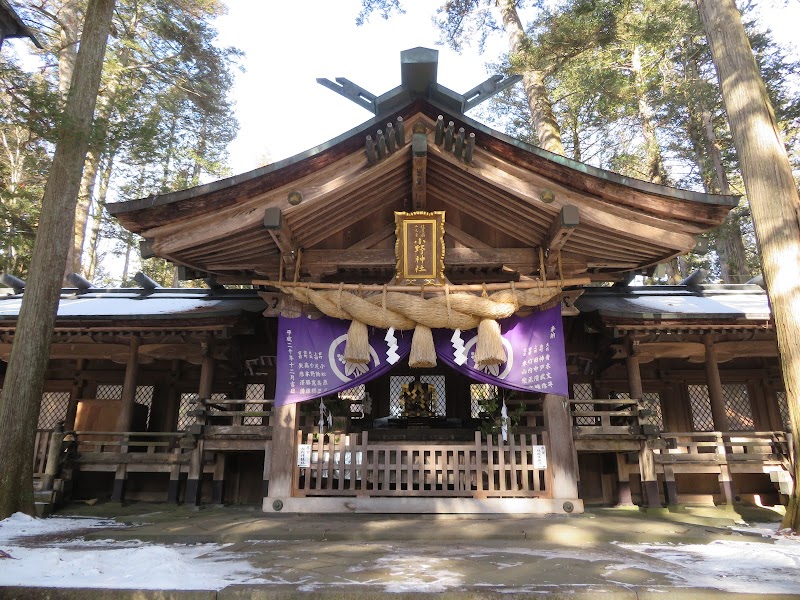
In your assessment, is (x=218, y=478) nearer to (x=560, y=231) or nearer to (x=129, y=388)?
(x=129, y=388)

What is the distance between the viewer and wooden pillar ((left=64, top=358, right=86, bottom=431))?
1314 centimetres

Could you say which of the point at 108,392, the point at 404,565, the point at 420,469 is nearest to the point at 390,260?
the point at 420,469

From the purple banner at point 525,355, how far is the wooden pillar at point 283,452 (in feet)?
8.73

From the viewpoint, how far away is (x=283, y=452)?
823 centimetres

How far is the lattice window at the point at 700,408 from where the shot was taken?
12.6 metres

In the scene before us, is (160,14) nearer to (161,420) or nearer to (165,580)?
(161,420)

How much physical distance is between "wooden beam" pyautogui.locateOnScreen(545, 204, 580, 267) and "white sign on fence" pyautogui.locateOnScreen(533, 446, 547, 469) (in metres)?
3.00

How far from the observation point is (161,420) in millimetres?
13133

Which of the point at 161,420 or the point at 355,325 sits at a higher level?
the point at 355,325

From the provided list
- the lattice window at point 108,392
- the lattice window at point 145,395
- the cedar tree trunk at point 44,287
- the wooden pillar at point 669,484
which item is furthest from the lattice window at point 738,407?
the lattice window at point 108,392

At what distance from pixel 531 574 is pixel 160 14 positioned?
21128 mm

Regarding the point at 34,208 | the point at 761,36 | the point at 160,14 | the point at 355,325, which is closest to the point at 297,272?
the point at 355,325

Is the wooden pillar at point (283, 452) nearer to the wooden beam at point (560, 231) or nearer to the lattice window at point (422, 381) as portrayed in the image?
the lattice window at point (422, 381)

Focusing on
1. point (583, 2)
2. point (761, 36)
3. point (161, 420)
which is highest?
point (761, 36)
